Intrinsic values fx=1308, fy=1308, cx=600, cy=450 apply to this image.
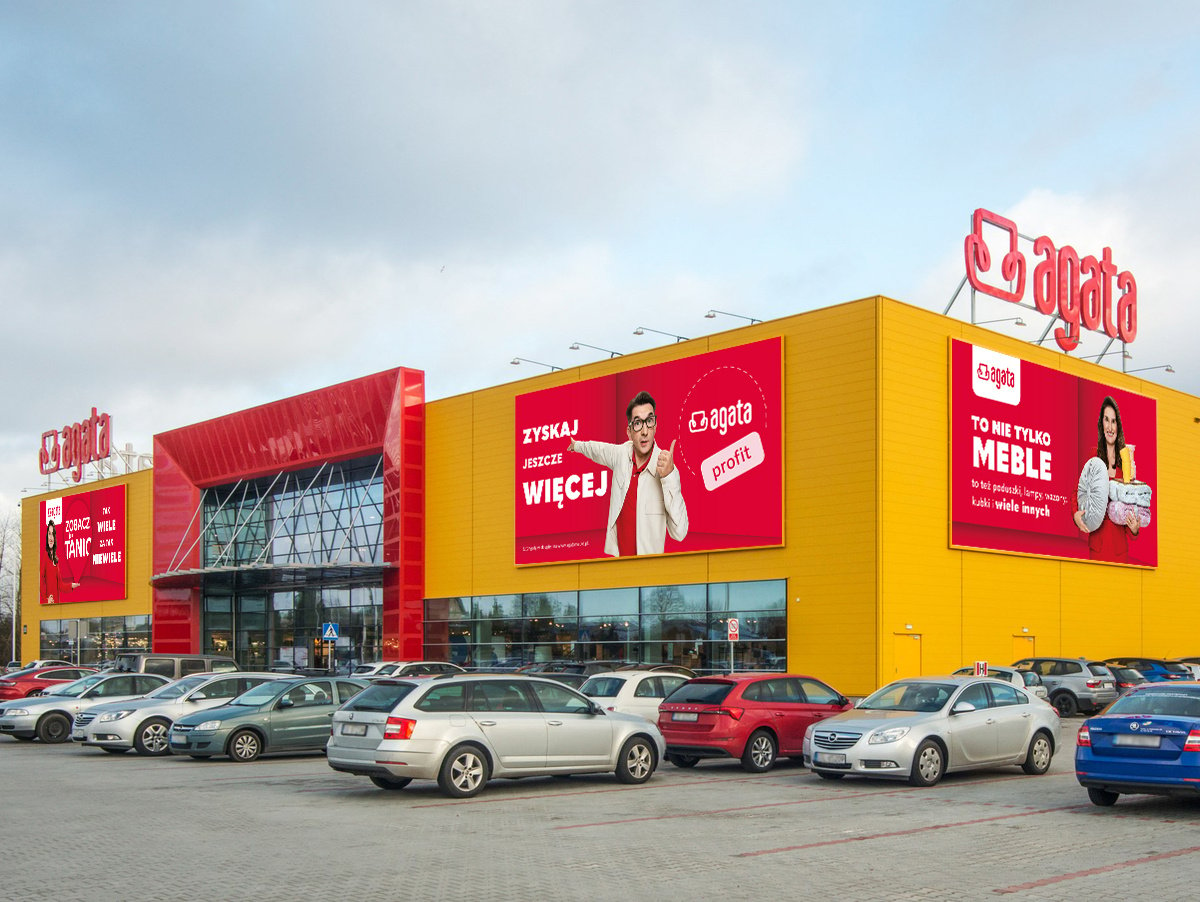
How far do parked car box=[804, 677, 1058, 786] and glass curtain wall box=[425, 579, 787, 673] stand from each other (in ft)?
56.7

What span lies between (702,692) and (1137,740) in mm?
7272

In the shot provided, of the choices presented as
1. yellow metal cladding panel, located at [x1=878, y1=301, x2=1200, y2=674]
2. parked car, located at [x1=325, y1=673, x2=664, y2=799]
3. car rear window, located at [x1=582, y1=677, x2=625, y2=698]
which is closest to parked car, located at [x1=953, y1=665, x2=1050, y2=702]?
yellow metal cladding panel, located at [x1=878, y1=301, x2=1200, y2=674]

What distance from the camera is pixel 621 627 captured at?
4141 centimetres

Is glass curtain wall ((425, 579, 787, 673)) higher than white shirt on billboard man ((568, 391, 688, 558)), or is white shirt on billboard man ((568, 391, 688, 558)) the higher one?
white shirt on billboard man ((568, 391, 688, 558))

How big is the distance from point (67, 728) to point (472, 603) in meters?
20.5

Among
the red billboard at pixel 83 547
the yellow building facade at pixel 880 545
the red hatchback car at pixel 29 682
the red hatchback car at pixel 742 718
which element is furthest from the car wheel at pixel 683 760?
the red billboard at pixel 83 547

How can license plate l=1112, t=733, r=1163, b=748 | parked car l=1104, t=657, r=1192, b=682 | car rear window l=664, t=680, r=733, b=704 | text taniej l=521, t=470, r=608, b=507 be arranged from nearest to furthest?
license plate l=1112, t=733, r=1163, b=748
car rear window l=664, t=680, r=733, b=704
parked car l=1104, t=657, r=1192, b=682
text taniej l=521, t=470, r=608, b=507

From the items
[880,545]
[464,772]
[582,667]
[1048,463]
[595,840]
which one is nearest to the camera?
[595,840]

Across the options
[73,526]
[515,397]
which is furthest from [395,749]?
[73,526]

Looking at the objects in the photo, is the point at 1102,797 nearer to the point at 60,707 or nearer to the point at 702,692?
the point at 702,692

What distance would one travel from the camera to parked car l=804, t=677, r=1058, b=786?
17.3 metres

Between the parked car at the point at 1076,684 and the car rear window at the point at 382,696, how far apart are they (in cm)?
2147

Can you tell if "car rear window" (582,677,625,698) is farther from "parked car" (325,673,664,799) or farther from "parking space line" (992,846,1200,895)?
"parking space line" (992,846,1200,895)

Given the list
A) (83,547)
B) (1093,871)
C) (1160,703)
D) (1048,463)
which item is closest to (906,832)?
(1093,871)
